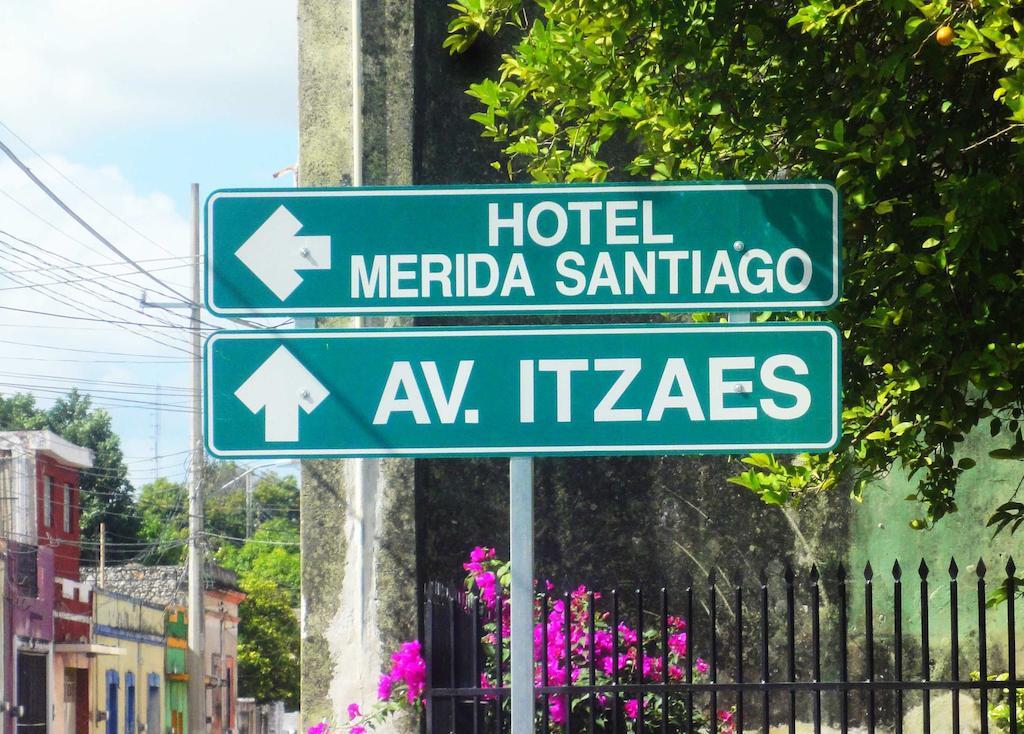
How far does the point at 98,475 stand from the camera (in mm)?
62406

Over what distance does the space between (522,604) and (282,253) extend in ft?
3.60

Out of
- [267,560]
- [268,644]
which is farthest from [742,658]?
[267,560]

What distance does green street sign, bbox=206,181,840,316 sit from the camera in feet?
11.7

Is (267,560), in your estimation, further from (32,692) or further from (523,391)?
(523,391)

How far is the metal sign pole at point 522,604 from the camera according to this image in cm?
319

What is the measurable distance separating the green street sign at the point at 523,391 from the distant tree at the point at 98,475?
5707 centimetres

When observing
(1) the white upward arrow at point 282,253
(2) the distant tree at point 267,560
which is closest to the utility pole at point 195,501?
(1) the white upward arrow at point 282,253

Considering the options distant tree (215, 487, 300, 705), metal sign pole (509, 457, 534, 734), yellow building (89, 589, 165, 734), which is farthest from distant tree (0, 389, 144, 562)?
metal sign pole (509, 457, 534, 734)

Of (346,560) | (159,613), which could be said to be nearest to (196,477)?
(159,613)

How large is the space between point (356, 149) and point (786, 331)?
15.4 ft

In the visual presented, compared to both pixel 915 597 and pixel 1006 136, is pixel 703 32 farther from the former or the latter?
pixel 915 597

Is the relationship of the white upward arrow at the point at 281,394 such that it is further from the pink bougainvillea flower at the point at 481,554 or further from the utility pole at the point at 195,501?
the utility pole at the point at 195,501

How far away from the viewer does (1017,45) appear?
12.6 feet

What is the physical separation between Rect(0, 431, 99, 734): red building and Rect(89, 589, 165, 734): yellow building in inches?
40.2
